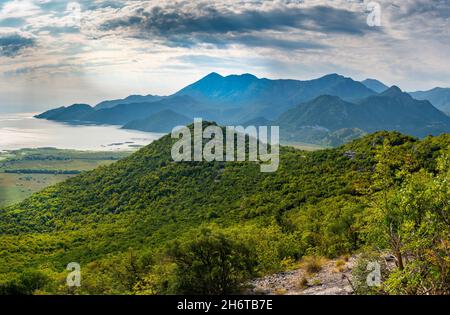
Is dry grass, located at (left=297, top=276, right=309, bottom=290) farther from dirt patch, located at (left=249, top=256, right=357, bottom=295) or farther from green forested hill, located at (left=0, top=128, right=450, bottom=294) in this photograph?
green forested hill, located at (left=0, top=128, right=450, bottom=294)

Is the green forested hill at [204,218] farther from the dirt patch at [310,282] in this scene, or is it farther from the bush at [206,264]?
the dirt patch at [310,282]

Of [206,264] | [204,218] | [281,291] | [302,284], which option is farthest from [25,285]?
[204,218]

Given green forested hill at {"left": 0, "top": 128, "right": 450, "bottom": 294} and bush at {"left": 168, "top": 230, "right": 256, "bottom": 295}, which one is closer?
bush at {"left": 168, "top": 230, "right": 256, "bottom": 295}

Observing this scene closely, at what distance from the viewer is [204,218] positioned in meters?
55.2

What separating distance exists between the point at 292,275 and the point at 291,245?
27.8 feet

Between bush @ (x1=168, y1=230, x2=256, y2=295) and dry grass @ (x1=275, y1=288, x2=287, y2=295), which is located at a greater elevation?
bush @ (x1=168, y1=230, x2=256, y2=295)

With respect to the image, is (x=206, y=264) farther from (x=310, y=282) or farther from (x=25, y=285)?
(x=25, y=285)

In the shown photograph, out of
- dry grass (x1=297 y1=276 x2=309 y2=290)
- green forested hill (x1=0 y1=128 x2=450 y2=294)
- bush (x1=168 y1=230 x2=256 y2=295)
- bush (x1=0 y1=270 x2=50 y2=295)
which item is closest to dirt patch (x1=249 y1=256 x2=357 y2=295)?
dry grass (x1=297 y1=276 x2=309 y2=290)

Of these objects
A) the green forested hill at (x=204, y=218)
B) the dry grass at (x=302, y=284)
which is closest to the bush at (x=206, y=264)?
the green forested hill at (x=204, y=218)

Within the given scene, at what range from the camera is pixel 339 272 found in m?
19.5

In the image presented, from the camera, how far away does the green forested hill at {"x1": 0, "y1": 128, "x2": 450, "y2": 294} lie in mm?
16969
